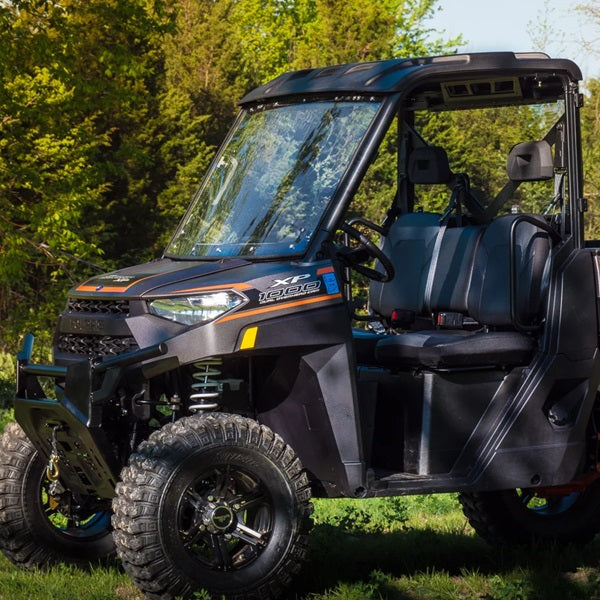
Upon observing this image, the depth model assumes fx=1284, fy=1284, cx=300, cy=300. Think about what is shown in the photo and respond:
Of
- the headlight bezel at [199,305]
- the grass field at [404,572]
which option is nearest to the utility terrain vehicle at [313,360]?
the headlight bezel at [199,305]

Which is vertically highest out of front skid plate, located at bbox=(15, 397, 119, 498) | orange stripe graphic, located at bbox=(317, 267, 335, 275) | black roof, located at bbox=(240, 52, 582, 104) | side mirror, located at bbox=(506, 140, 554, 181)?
black roof, located at bbox=(240, 52, 582, 104)

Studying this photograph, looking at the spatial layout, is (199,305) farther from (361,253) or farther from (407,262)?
(407,262)

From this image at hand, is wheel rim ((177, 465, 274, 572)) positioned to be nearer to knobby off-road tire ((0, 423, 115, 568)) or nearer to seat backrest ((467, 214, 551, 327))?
knobby off-road tire ((0, 423, 115, 568))

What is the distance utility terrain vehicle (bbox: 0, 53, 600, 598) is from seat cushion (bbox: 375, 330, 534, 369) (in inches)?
0.5

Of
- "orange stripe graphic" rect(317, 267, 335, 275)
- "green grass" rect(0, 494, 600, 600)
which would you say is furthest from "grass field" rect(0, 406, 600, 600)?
"orange stripe graphic" rect(317, 267, 335, 275)

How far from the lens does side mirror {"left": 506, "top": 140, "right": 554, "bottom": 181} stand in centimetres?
634

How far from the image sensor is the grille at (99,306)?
5637 mm

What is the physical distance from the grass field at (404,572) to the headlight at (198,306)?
3.85 ft

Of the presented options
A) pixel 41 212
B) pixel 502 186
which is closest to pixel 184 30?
pixel 41 212

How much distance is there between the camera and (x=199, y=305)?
549 centimetres

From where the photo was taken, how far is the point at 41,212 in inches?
915

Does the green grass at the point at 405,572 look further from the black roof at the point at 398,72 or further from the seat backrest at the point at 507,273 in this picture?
the black roof at the point at 398,72

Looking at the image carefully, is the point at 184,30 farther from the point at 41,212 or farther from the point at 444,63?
the point at 444,63

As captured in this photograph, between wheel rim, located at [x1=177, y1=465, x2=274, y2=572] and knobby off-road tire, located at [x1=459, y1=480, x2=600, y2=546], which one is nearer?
wheel rim, located at [x1=177, y1=465, x2=274, y2=572]
